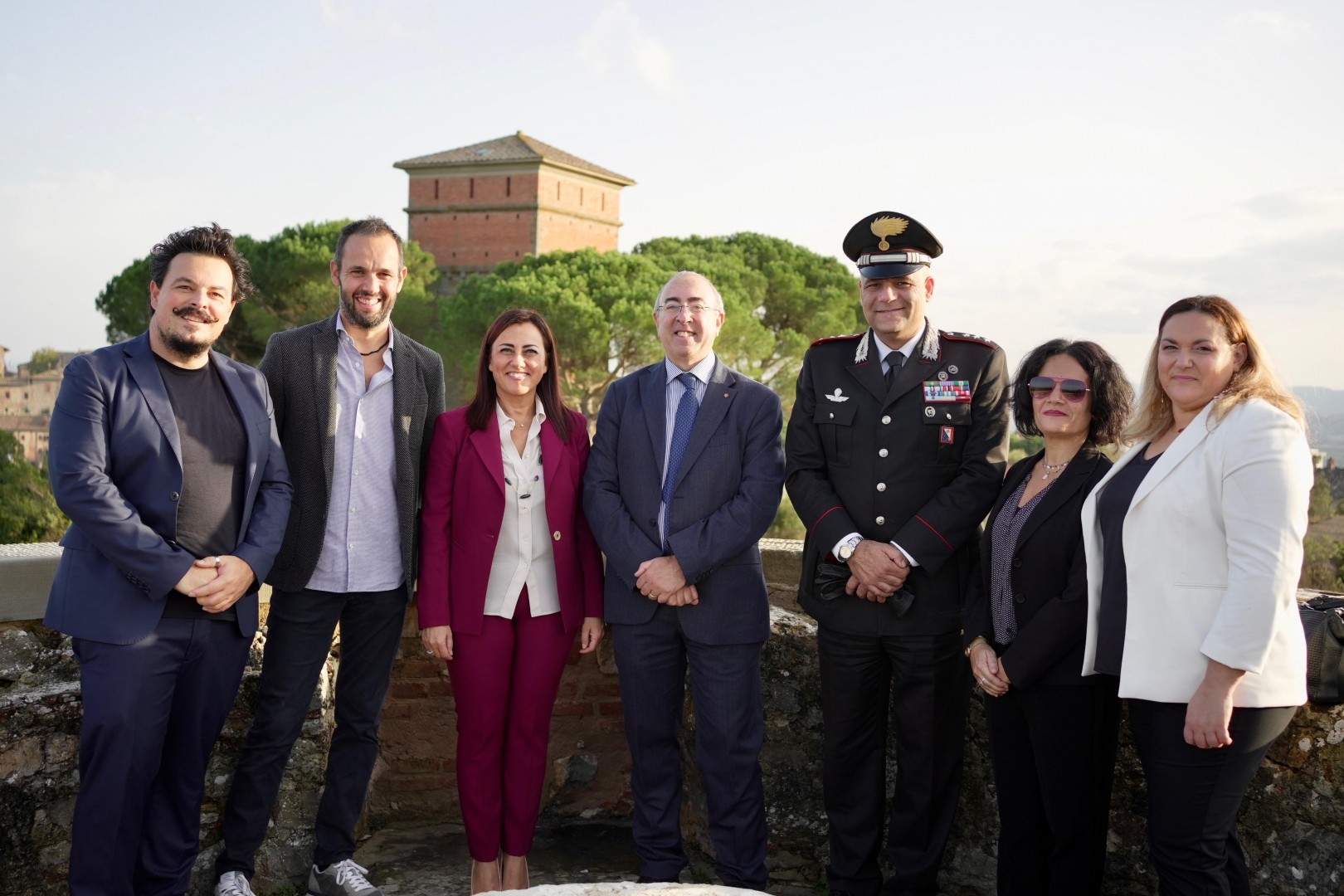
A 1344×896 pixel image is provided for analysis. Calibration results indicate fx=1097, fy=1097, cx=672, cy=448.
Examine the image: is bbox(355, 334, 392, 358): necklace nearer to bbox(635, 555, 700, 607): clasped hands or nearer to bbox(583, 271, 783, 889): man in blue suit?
bbox(583, 271, 783, 889): man in blue suit

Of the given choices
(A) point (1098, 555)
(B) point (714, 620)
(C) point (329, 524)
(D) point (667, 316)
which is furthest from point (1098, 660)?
(C) point (329, 524)

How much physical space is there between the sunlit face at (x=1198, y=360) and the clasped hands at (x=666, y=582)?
146 cm

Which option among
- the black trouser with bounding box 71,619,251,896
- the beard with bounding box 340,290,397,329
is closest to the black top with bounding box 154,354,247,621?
the black trouser with bounding box 71,619,251,896

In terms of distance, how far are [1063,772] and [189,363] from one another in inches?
103

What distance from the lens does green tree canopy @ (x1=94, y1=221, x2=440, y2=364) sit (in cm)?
3117

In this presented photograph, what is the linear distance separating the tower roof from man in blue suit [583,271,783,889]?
138ft

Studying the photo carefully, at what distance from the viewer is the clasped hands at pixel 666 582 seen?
131 inches

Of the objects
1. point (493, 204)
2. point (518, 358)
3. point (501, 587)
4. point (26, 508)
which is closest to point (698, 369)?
point (518, 358)

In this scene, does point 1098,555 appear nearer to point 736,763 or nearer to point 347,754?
point 736,763

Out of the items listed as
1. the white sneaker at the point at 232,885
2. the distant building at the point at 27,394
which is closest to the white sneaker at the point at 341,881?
the white sneaker at the point at 232,885

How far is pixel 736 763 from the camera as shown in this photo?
3.37 metres

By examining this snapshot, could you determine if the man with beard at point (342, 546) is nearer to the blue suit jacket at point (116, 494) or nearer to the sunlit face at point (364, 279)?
the sunlit face at point (364, 279)

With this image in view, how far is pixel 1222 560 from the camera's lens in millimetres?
2564

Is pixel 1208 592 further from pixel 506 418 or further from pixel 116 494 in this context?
pixel 116 494
